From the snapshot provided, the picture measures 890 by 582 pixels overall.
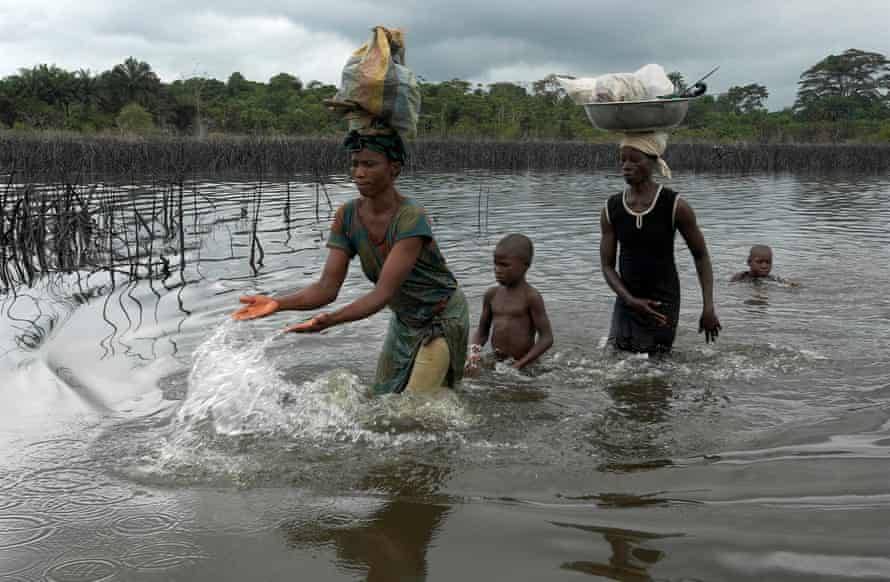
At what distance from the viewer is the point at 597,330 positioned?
20.9 feet

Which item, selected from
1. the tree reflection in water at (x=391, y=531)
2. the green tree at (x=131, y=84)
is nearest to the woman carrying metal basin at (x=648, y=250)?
the tree reflection in water at (x=391, y=531)

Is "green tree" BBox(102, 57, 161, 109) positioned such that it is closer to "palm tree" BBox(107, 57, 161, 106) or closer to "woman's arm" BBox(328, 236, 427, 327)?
"palm tree" BBox(107, 57, 161, 106)

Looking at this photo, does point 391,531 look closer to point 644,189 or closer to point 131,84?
point 644,189

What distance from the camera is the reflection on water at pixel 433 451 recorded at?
2.67 metres

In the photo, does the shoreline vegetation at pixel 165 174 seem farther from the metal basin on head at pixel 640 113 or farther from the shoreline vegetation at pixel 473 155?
the metal basin on head at pixel 640 113

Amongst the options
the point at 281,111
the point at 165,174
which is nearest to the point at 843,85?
the point at 281,111

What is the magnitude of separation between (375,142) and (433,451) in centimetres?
146

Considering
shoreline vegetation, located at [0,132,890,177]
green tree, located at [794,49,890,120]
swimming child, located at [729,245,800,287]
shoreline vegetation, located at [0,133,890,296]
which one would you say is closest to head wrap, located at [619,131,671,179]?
swimming child, located at [729,245,800,287]

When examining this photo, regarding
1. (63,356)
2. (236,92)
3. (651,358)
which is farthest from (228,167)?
(236,92)

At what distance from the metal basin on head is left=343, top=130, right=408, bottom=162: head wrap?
4.78ft

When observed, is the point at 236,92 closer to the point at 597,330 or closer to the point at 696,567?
the point at 597,330

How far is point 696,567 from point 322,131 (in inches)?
1585

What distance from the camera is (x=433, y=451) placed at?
3646 millimetres

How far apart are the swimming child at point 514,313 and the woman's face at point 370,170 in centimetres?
144
